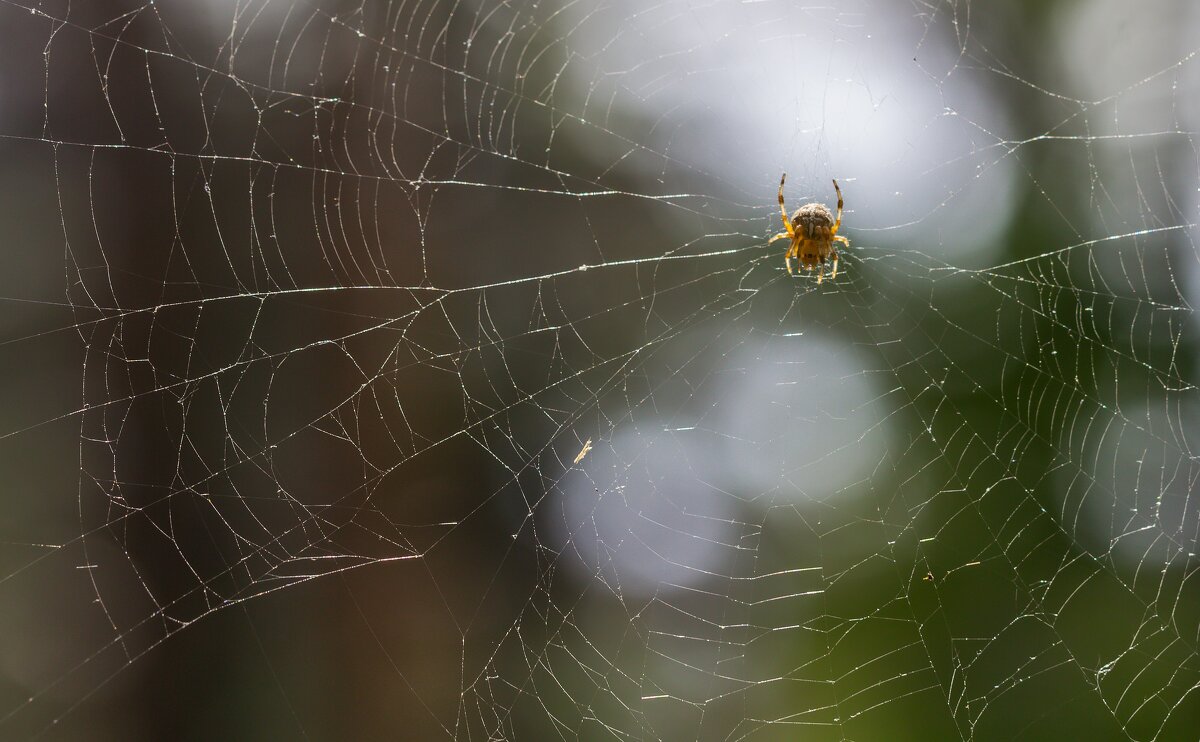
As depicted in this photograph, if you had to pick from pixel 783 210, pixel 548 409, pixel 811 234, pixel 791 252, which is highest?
pixel 783 210

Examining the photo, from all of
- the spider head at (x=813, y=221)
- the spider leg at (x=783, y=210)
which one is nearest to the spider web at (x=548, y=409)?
the spider leg at (x=783, y=210)

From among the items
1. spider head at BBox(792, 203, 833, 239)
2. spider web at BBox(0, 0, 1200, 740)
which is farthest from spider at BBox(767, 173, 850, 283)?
spider web at BBox(0, 0, 1200, 740)

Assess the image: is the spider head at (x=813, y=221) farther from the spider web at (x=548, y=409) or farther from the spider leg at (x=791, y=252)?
the spider web at (x=548, y=409)

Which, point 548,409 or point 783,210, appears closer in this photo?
point 548,409

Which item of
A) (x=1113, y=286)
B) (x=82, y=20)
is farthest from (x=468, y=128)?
(x=1113, y=286)

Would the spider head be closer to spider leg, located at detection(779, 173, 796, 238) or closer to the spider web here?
spider leg, located at detection(779, 173, 796, 238)

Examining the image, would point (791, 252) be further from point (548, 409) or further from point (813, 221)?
point (548, 409)

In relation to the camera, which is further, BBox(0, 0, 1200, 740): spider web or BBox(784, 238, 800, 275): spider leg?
BBox(784, 238, 800, 275): spider leg

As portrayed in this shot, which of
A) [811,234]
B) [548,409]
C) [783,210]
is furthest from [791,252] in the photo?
[548,409]
